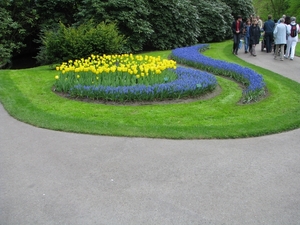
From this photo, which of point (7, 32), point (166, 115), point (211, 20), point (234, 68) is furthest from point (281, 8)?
point (166, 115)

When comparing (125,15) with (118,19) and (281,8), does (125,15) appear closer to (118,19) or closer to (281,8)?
(118,19)

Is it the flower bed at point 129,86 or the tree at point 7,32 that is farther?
the tree at point 7,32

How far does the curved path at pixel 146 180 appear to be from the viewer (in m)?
4.11

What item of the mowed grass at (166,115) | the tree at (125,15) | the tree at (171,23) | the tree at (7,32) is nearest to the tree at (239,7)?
the tree at (171,23)

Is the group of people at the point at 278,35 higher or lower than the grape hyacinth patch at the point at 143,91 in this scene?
higher

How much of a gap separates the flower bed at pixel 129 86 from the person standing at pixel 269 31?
901 centimetres

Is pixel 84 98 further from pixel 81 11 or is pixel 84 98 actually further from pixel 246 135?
pixel 81 11

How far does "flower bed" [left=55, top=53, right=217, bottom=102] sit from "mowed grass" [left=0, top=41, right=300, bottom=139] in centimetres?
34

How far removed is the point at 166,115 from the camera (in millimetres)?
7879

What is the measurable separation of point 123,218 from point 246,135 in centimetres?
346

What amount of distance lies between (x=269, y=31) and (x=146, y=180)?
15.4m

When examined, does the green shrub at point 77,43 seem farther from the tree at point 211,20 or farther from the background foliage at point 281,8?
the background foliage at point 281,8

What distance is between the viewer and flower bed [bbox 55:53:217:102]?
29.2 feet

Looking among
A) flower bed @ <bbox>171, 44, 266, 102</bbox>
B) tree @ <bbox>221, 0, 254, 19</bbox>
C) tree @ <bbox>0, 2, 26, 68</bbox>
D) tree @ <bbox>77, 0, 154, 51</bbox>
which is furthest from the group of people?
tree @ <bbox>0, 2, 26, 68</bbox>
